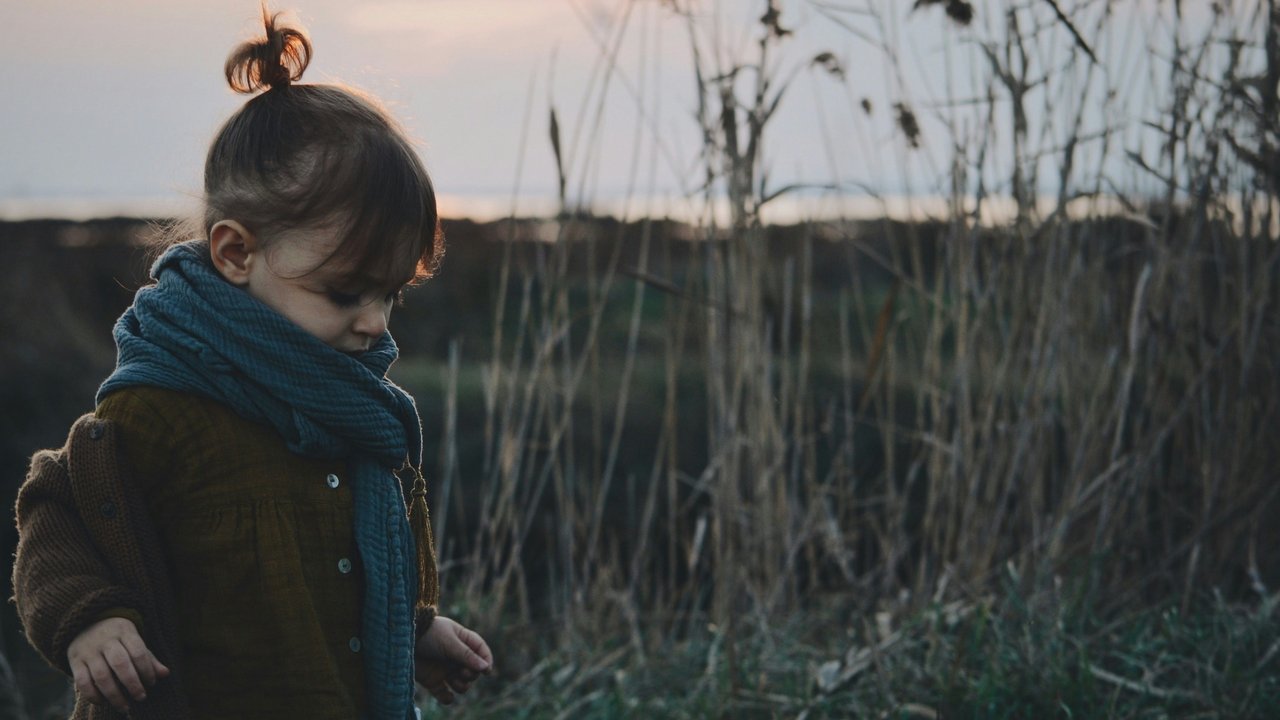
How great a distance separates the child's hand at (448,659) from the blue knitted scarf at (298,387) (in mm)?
136

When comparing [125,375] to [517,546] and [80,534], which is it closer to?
[80,534]

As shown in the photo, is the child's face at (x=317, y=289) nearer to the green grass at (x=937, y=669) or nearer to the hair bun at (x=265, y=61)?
the hair bun at (x=265, y=61)

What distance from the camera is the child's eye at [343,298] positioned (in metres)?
1.21

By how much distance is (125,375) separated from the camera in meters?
1.16

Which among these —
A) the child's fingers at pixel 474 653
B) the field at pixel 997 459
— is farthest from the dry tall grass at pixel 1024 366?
the child's fingers at pixel 474 653

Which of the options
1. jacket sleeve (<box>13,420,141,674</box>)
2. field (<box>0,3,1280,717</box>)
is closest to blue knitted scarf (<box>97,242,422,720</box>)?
jacket sleeve (<box>13,420,141,674</box>)

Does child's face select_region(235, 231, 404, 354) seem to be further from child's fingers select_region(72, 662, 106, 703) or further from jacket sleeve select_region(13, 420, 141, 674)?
child's fingers select_region(72, 662, 106, 703)

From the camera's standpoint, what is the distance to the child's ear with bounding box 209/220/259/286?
1203 millimetres

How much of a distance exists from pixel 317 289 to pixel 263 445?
0.17 m

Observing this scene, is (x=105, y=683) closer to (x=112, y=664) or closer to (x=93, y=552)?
(x=112, y=664)

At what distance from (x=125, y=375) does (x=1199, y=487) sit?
7.11 feet

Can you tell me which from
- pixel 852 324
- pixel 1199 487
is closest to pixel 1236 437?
pixel 1199 487

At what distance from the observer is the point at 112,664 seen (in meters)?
1.03

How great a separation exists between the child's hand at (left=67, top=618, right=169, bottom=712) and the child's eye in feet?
1.22
